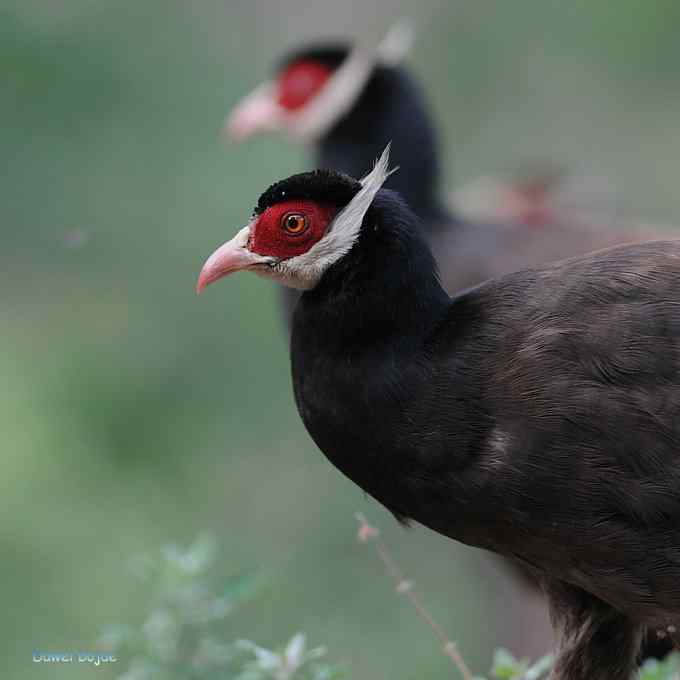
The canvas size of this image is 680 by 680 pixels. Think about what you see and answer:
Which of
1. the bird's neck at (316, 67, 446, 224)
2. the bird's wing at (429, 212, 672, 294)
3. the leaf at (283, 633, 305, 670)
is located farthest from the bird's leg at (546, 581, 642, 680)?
the bird's neck at (316, 67, 446, 224)

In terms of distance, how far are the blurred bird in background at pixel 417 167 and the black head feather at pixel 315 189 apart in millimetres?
2376

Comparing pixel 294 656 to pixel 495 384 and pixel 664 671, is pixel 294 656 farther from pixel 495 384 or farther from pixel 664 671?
pixel 664 671

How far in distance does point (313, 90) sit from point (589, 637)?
138 inches

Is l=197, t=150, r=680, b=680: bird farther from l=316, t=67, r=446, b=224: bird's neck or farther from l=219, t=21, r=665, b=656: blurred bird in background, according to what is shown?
l=316, t=67, r=446, b=224: bird's neck

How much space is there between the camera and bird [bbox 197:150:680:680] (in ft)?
9.34

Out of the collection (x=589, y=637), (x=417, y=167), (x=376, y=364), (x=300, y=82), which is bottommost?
(x=589, y=637)

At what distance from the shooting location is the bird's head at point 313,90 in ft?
19.9

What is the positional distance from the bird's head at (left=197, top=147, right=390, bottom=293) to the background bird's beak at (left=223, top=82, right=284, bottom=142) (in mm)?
3253

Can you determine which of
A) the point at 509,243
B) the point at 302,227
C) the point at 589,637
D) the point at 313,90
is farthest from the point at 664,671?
the point at 313,90

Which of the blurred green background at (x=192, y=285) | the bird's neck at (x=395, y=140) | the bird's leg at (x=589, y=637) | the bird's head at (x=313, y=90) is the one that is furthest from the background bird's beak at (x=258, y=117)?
the bird's leg at (x=589, y=637)

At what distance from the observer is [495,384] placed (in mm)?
2904

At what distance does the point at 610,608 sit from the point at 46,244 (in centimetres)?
615

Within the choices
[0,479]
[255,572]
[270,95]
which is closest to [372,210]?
[255,572]

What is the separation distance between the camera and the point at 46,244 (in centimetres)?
880
